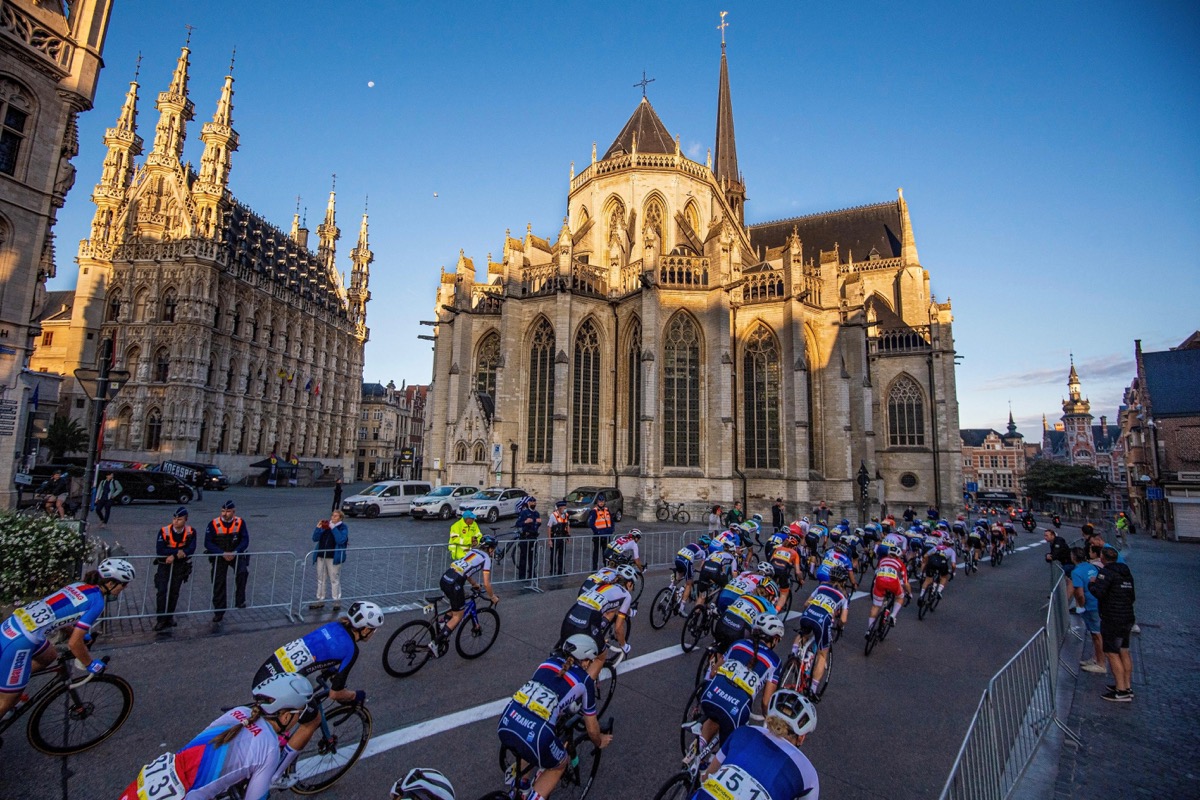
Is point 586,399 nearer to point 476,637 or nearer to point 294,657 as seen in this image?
point 476,637

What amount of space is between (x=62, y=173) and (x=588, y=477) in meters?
22.1

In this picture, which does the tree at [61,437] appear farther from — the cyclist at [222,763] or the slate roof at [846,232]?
the slate roof at [846,232]

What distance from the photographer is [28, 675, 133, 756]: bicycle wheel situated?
14.1 feet

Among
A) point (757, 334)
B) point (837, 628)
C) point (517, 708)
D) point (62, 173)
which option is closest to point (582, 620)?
point (517, 708)

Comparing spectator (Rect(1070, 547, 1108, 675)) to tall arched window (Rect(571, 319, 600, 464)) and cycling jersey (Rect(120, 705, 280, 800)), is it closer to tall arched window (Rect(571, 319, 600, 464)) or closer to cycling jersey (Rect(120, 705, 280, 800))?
cycling jersey (Rect(120, 705, 280, 800))

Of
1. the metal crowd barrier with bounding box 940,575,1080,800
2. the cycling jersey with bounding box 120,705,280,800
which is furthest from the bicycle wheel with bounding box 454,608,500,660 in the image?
the metal crowd barrier with bounding box 940,575,1080,800

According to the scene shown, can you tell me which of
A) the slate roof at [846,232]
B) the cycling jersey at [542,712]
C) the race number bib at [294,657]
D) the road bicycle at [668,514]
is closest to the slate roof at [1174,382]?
the slate roof at [846,232]

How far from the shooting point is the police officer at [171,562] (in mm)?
7480

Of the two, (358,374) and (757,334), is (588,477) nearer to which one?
(757,334)

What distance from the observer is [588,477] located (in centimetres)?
2745

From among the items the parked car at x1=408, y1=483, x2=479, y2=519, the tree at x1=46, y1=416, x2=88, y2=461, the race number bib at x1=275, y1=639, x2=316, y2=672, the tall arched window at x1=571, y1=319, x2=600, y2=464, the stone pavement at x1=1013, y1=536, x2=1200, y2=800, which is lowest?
the stone pavement at x1=1013, y1=536, x2=1200, y2=800

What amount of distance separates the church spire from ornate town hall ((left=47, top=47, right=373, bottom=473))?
136 ft

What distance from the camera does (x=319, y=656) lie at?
→ 3939 mm

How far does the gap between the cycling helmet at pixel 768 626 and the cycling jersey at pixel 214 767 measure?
3.96m
